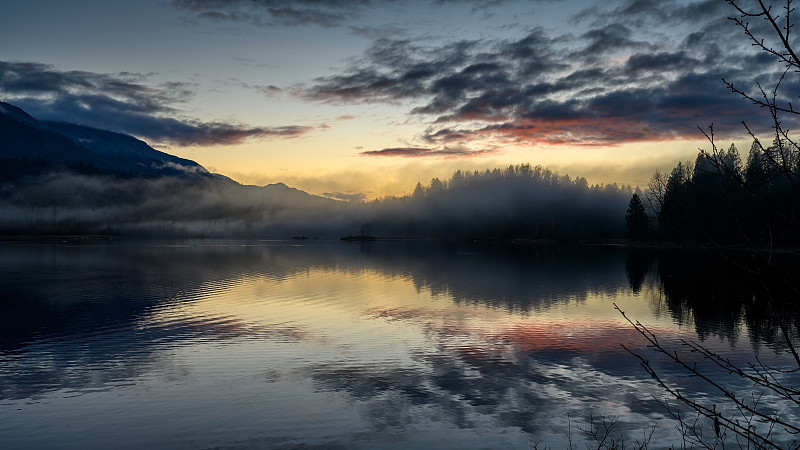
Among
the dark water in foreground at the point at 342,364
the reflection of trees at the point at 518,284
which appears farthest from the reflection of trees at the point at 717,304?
the reflection of trees at the point at 518,284

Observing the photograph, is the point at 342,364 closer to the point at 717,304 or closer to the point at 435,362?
the point at 435,362

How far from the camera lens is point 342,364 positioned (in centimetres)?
3356

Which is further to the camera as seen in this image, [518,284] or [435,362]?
[518,284]

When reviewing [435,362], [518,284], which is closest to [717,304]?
[518,284]

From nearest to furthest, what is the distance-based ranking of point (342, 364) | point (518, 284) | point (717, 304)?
1. point (342, 364)
2. point (717, 304)
3. point (518, 284)

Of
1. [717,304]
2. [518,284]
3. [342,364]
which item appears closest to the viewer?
[342,364]

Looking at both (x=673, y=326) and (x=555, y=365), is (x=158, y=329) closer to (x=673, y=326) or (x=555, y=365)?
(x=555, y=365)

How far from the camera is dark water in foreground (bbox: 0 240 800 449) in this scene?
74.1 ft

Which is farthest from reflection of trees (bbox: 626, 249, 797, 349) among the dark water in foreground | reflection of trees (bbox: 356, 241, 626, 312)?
reflection of trees (bbox: 356, 241, 626, 312)

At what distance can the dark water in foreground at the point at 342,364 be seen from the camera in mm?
22578

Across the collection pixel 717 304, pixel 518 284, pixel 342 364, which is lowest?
pixel 342 364

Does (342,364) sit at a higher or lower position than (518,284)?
lower

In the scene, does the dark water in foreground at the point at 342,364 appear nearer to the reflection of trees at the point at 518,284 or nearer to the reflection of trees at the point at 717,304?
the reflection of trees at the point at 717,304

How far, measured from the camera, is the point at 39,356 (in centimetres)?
3466
